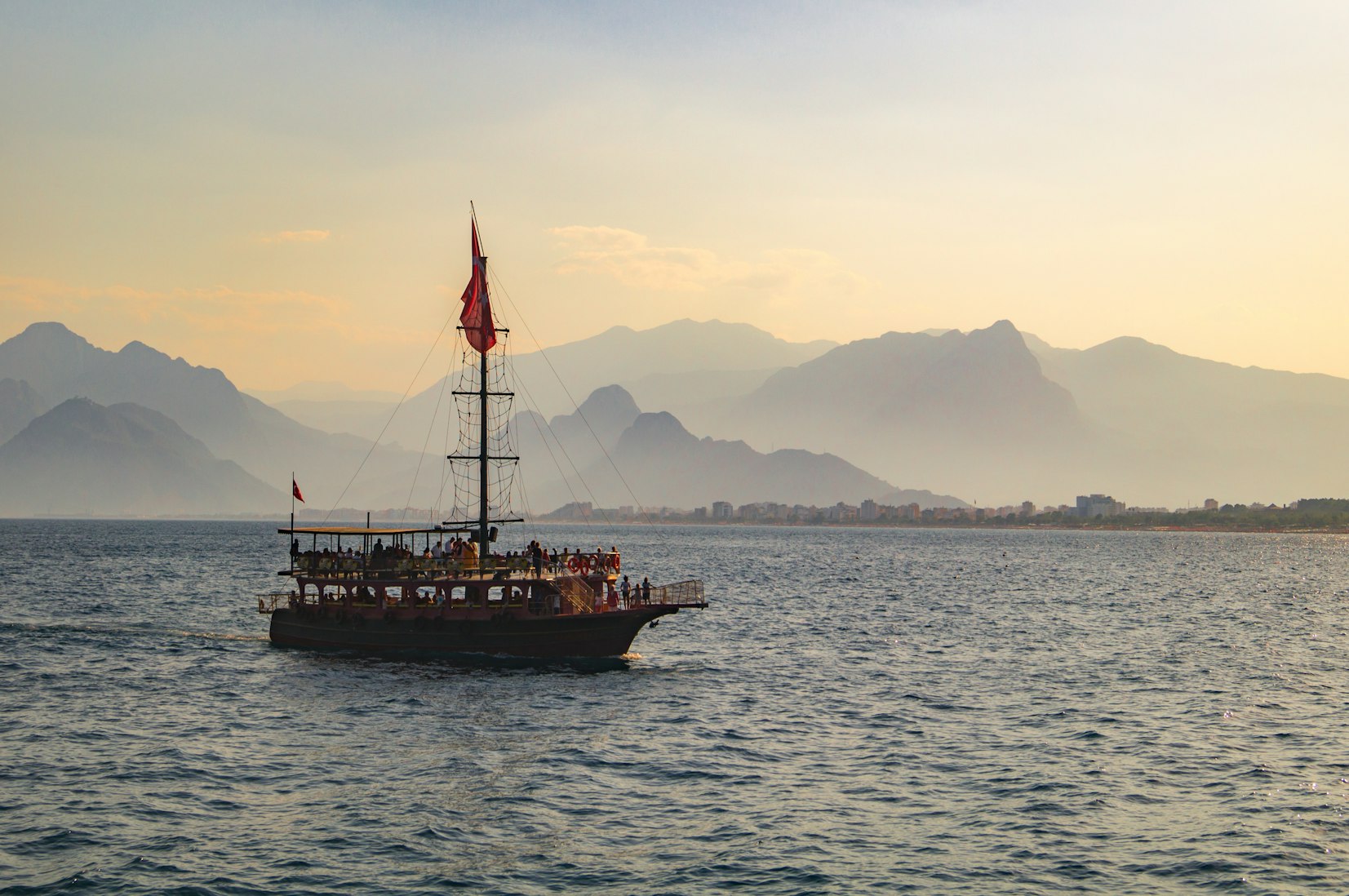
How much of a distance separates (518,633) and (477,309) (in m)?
16.2

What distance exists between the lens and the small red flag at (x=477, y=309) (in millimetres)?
55750

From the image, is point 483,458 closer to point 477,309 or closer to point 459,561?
point 459,561

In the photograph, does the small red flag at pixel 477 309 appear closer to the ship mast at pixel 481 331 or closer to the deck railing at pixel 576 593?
the ship mast at pixel 481 331

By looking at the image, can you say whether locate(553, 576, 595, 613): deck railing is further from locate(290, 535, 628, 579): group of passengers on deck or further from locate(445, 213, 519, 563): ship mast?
locate(445, 213, 519, 563): ship mast

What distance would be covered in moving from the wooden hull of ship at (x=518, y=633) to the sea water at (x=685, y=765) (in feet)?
4.02

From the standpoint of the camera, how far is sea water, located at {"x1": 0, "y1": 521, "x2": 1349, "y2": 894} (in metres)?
23.8

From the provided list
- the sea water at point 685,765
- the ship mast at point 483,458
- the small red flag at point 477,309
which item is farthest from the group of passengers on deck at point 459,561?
the small red flag at point 477,309

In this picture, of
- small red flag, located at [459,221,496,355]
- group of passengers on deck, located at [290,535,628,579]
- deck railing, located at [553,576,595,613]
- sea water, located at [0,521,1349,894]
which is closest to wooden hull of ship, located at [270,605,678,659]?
deck railing, located at [553,576,595,613]

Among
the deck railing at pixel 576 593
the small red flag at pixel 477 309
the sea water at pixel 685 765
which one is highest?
the small red flag at pixel 477 309

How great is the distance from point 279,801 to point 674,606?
23.2 meters

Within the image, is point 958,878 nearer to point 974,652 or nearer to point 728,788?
point 728,788

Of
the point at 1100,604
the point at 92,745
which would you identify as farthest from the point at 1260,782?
the point at 1100,604

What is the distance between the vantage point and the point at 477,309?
184 feet

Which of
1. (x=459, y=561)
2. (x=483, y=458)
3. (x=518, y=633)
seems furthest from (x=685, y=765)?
(x=483, y=458)
